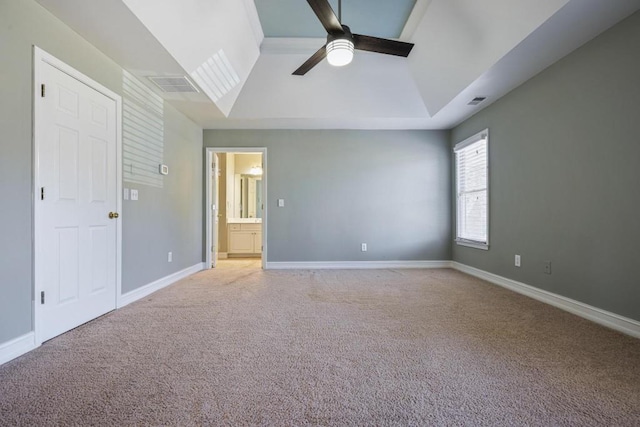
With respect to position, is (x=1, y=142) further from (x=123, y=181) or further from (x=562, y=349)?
(x=562, y=349)

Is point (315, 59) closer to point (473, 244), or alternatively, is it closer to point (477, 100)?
point (477, 100)

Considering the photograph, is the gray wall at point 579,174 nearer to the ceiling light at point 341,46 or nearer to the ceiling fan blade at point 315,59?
the ceiling light at point 341,46

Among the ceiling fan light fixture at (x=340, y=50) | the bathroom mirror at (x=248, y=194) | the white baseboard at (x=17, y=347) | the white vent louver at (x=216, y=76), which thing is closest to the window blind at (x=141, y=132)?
the white vent louver at (x=216, y=76)

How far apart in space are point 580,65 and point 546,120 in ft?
1.75

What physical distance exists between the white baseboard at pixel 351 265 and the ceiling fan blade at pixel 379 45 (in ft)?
10.2

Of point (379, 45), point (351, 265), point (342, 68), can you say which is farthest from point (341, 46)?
point (351, 265)

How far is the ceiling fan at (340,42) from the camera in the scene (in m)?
2.27

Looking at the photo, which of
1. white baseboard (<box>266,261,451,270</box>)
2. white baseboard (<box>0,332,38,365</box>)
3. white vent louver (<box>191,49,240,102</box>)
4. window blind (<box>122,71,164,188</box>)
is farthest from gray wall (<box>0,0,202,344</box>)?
white baseboard (<box>266,261,451,270</box>)

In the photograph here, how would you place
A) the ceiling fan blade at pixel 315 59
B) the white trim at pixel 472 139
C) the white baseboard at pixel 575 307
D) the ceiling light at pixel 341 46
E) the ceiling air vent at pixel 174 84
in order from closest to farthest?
the white baseboard at pixel 575 307 < the ceiling light at pixel 341 46 < the ceiling fan blade at pixel 315 59 < the ceiling air vent at pixel 174 84 < the white trim at pixel 472 139

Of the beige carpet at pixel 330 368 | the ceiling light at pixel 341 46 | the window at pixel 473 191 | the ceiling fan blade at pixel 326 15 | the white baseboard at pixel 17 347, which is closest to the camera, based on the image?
the beige carpet at pixel 330 368

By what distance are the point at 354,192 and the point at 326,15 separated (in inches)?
120

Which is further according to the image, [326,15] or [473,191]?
[473,191]

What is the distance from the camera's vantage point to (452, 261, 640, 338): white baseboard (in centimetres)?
224

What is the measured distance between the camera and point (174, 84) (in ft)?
10.8
